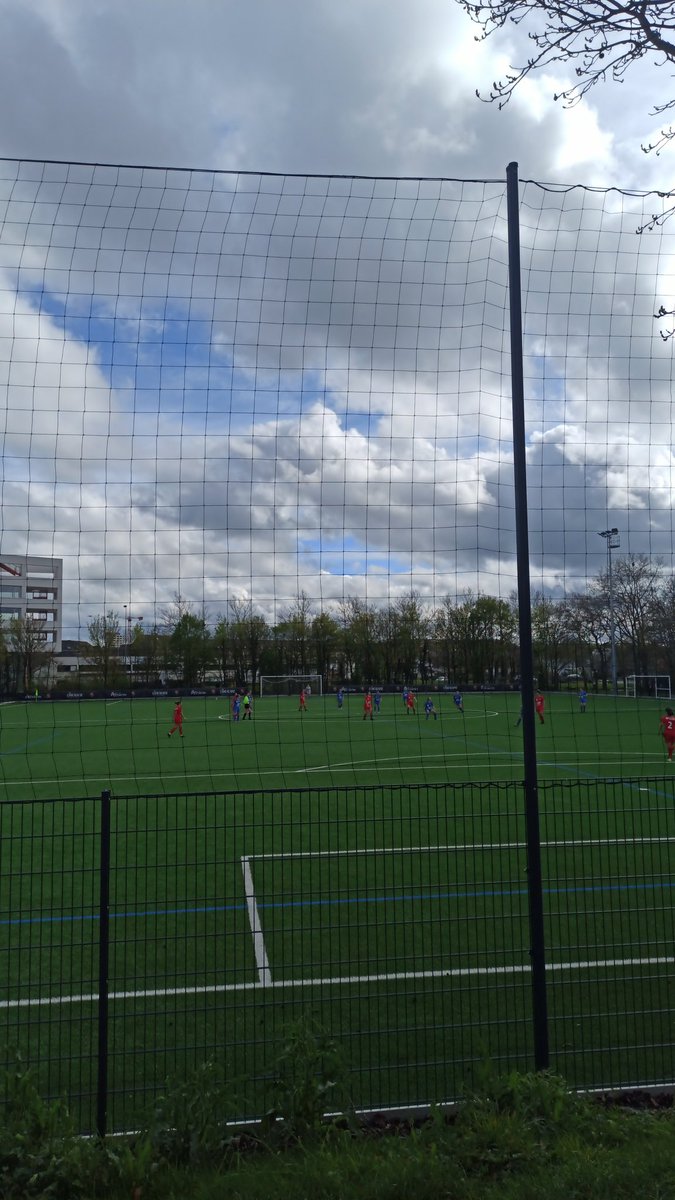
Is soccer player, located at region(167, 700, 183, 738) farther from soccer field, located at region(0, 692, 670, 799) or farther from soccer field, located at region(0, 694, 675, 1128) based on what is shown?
soccer field, located at region(0, 692, 670, 799)

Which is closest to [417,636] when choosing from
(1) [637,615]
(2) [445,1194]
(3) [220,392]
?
(3) [220,392]

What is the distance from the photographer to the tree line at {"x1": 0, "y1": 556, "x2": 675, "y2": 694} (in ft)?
18.5

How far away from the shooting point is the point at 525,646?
455 centimetres

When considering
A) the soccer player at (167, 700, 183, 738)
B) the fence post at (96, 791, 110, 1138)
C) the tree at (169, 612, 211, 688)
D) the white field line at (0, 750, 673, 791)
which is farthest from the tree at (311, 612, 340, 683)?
the white field line at (0, 750, 673, 791)

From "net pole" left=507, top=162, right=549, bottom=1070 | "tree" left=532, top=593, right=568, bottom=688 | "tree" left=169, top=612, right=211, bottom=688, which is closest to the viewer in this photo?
"net pole" left=507, top=162, right=549, bottom=1070

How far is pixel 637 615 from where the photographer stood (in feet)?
44.7

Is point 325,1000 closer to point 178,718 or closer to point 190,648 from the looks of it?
point 190,648

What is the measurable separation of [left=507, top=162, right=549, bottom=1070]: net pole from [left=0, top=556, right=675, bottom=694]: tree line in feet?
1.85

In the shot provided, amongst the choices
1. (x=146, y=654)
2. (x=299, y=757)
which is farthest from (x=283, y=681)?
(x=299, y=757)

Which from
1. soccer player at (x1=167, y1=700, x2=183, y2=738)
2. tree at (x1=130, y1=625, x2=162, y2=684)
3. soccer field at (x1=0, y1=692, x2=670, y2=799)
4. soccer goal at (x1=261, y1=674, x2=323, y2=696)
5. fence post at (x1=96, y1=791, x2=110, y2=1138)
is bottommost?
soccer field at (x1=0, y1=692, x2=670, y2=799)

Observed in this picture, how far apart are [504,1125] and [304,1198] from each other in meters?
0.98

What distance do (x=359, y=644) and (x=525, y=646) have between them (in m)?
2.11

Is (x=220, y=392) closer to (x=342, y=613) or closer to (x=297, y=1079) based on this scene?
(x=342, y=613)

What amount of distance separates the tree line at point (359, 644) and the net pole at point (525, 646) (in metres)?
0.56
